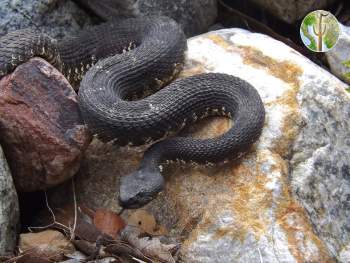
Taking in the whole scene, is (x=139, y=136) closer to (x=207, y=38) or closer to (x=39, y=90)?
(x=39, y=90)

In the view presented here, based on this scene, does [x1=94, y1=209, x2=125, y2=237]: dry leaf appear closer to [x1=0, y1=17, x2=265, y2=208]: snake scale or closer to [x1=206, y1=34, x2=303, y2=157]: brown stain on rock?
[x1=0, y1=17, x2=265, y2=208]: snake scale

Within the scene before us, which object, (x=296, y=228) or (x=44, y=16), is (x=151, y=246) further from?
(x=44, y=16)

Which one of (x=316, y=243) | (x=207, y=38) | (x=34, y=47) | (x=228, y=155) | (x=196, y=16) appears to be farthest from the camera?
(x=196, y=16)

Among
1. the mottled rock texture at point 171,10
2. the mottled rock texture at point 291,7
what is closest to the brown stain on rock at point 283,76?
the mottled rock texture at point 171,10

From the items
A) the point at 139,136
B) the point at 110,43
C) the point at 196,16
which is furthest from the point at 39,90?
the point at 196,16

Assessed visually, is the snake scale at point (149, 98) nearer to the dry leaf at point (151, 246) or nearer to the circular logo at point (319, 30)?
the dry leaf at point (151, 246)

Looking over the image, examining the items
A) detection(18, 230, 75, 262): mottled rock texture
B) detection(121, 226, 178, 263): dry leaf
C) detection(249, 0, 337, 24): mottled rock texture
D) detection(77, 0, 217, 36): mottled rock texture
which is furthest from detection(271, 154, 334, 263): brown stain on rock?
detection(77, 0, 217, 36): mottled rock texture

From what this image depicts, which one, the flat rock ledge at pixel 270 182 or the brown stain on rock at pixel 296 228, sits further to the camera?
the flat rock ledge at pixel 270 182
